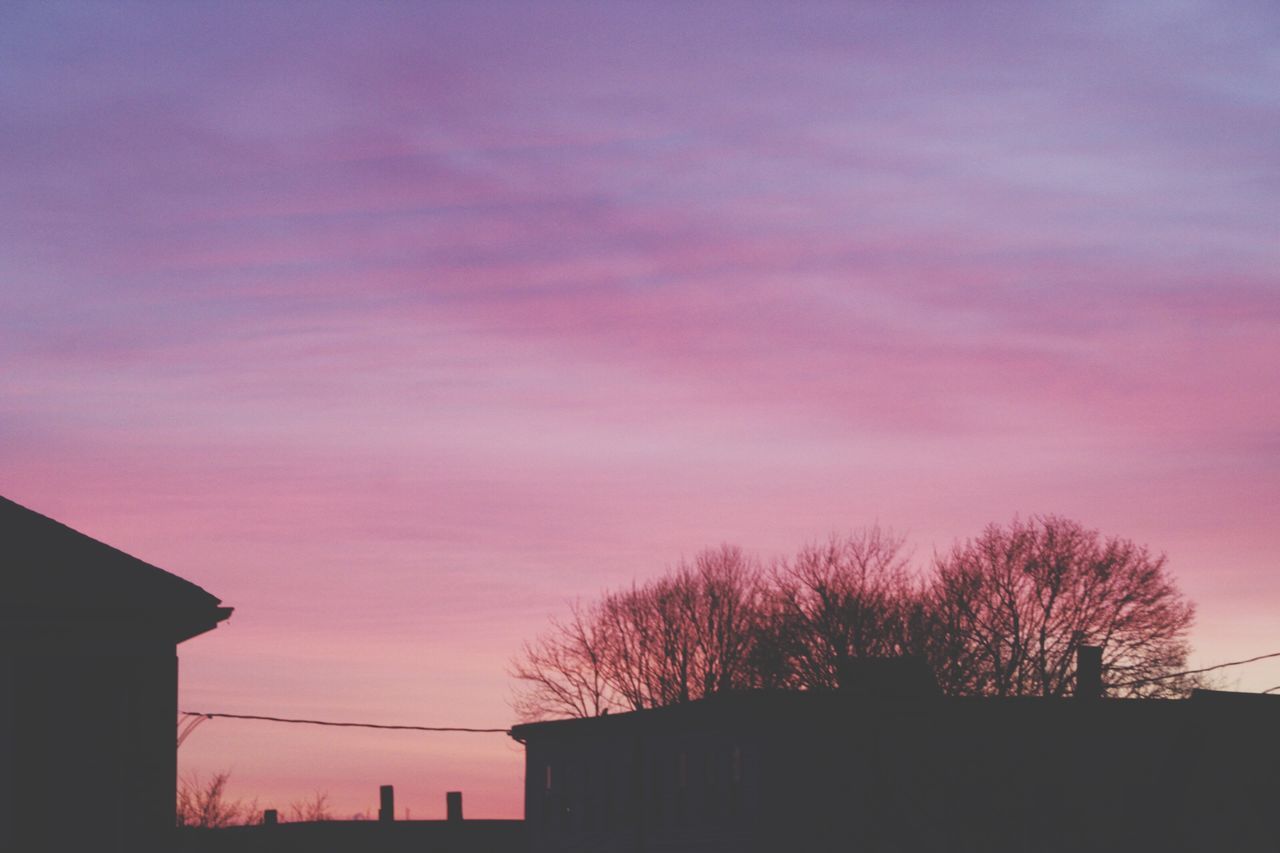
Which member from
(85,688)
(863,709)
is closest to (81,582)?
(85,688)

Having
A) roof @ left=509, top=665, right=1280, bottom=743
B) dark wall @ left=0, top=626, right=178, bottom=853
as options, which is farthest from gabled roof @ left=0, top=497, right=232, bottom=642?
roof @ left=509, top=665, right=1280, bottom=743

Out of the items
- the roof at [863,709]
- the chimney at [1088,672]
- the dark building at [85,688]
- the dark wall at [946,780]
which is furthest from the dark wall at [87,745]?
the chimney at [1088,672]

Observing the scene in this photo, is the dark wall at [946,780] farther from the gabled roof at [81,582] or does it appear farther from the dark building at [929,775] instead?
the gabled roof at [81,582]

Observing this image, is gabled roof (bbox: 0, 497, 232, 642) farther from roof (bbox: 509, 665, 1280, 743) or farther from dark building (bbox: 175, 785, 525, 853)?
dark building (bbox: 175, 785, 525, 853)

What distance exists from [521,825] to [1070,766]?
46.9 metres

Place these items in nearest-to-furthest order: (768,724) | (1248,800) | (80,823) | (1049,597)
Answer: (80,823), (1248,800), (768,724), (1049,597)

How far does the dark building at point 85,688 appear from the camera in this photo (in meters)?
23.1

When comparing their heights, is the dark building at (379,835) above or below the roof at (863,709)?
below

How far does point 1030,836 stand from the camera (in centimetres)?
4641

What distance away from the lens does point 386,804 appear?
258 feet

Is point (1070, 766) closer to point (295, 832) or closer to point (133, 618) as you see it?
point (133, 618)

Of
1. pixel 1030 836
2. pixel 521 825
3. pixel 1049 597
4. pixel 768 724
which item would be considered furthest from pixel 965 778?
pixel 521 825

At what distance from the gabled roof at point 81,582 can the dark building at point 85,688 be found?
2 cm

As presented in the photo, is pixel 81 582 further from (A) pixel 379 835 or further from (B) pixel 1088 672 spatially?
(A) pixel 379 835
